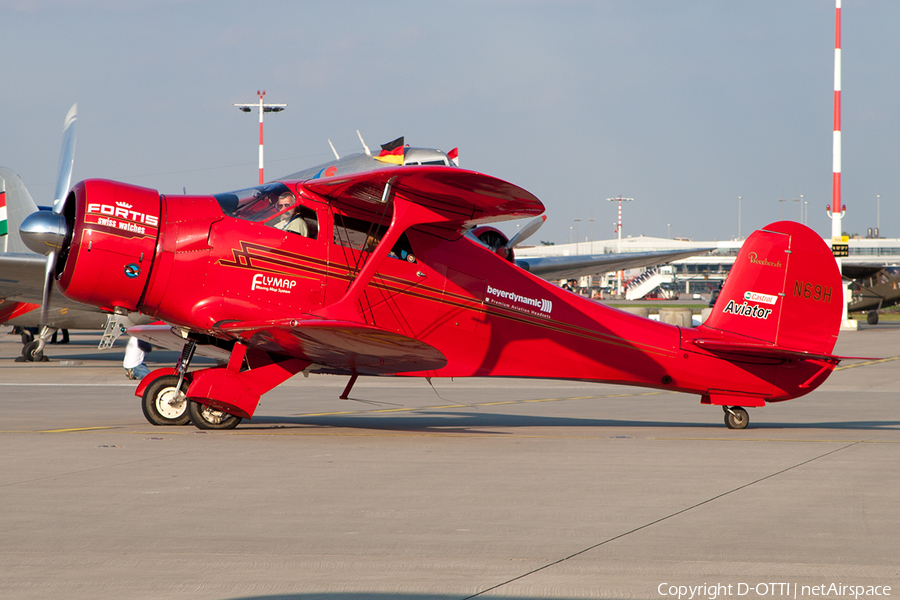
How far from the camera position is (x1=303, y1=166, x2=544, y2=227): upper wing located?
823 centimetres

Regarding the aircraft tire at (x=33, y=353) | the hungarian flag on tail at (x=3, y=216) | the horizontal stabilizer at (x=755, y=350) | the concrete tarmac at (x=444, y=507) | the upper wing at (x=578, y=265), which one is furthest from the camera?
the hungarian flag on tail at (x=3, y=216)

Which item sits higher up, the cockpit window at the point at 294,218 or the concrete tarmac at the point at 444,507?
the cockpit window at the point at 294,218

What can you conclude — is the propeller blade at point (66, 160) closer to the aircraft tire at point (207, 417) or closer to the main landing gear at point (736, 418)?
the aircraft tire at point (207, 417)

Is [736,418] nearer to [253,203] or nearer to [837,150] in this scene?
[253,203]

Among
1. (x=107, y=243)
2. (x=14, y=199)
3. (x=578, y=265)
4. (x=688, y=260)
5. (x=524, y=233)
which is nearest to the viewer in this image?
(x=107, y=243)

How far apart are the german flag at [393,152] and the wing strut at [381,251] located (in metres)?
15.0

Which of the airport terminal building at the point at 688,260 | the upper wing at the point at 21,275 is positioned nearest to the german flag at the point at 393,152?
the upper wing at the point at 21,275

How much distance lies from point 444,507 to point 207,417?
4.95 metres

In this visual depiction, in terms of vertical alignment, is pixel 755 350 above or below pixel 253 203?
below

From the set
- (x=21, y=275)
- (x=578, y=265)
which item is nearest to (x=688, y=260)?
(x=578, y=265)

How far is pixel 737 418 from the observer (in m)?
11.0

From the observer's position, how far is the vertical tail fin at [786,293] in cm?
1089

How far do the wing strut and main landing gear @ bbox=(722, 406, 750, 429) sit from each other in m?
5.08

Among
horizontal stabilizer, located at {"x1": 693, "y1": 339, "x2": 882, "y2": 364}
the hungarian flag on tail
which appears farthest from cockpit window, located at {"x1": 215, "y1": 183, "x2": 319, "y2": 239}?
the hungarian flag on tail
